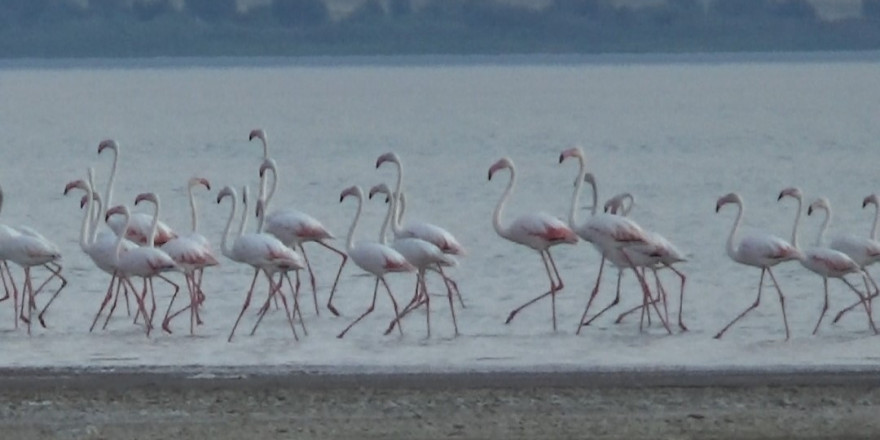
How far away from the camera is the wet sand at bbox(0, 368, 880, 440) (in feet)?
28.9

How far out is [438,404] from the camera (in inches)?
376

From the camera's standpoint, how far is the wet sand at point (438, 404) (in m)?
8.80

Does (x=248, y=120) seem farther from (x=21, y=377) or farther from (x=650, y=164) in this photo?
(x=21, y=377)

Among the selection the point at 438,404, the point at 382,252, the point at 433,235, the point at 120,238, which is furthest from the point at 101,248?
the point at 438,404

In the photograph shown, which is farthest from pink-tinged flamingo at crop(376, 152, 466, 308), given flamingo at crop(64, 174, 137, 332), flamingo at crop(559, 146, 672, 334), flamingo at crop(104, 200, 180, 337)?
flamingo at crop(64, 174, 137, 332)

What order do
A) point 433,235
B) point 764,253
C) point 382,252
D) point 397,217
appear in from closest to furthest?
point 382,252, point 764,253, point 433,235, point 397,217

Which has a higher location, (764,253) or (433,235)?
(433,235)

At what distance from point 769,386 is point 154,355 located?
3974mm

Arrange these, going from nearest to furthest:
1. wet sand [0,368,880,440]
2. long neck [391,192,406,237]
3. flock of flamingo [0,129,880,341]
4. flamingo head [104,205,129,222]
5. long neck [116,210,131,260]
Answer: wet sand [0,368,880,440]
flock of flamingo [0,129,880,341]
long neck [116,210,131,260]
flamingo head [104,205,129,222]
long neck [391,192,406,237]

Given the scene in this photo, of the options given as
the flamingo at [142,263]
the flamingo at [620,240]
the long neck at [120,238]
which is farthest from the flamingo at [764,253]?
the long neck at [120,238]

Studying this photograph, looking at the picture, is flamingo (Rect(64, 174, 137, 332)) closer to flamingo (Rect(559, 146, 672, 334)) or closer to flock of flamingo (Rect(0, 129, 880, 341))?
flock of flamingo (Rect(0, 129, 880, 341))

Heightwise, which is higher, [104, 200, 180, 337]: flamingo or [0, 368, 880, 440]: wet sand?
[104, 200, 180, 337]: flamingo

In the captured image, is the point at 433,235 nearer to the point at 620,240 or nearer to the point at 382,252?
the point at 382,252

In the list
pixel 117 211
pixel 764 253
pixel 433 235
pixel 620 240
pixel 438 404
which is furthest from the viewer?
pixel 433 235
